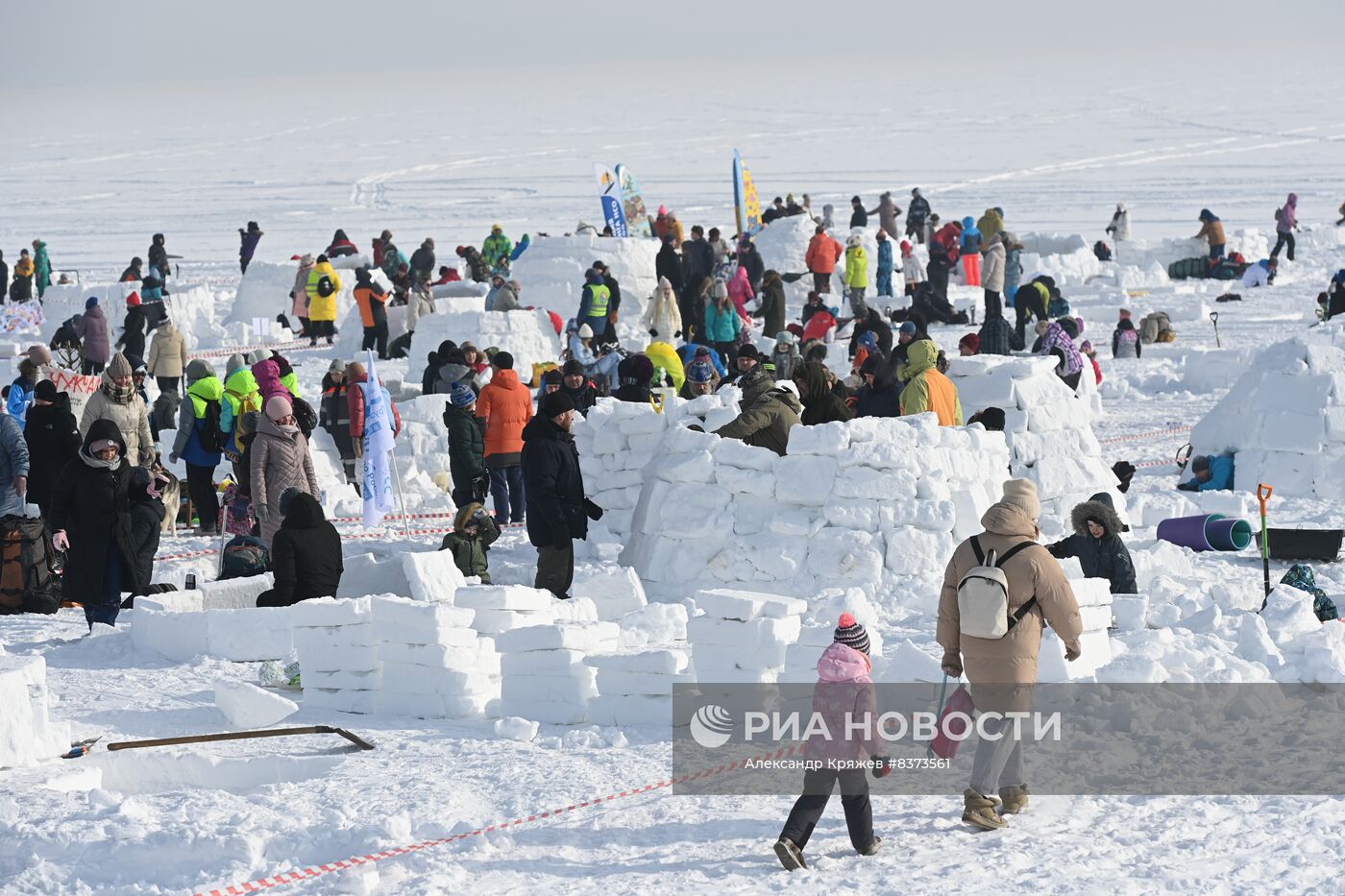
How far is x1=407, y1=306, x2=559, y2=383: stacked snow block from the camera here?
59.8 feet

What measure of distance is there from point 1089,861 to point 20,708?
12.5 feet

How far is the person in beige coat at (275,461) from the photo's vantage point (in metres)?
9.83

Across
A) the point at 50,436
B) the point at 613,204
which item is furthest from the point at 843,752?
the point at 613,204

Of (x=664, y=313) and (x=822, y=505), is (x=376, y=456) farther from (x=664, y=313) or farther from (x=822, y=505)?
(x=664, y=313)

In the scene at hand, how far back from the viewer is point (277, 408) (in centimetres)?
985

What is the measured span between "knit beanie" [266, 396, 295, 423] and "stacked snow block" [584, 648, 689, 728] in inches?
133

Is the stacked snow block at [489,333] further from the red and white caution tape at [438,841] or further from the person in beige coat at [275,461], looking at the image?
the red and white caution tape at [438,841]

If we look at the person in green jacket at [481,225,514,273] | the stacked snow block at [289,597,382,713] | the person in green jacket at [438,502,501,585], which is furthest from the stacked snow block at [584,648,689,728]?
the person in green jacket at [481,225,514,273]

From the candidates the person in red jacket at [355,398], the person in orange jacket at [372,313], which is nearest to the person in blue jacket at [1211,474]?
the person in red jacket at [355,398]

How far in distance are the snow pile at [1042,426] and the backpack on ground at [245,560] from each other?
14.8 feet

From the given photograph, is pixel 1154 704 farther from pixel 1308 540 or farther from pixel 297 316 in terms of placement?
pixel 297 316

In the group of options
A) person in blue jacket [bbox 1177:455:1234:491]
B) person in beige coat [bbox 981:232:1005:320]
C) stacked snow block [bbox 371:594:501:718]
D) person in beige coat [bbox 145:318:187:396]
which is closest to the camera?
stacked snow block [bbox 371:594:501:718]

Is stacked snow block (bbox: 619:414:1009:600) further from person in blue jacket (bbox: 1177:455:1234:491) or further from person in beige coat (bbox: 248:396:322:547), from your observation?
person in blue jacket (bbox: 1177:455:1234:491)

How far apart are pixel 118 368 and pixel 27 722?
406cm
